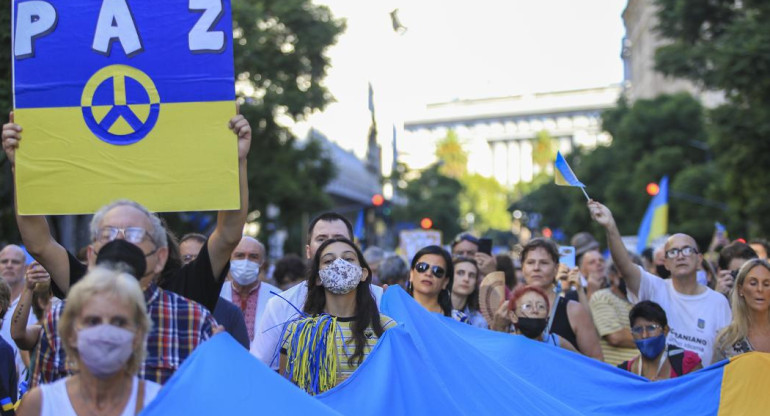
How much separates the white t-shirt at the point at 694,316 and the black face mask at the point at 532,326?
0.90 metres

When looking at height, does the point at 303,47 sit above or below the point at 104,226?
above

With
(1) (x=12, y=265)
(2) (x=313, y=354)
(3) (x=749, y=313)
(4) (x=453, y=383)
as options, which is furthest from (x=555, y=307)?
(1) (x=12, y=265)

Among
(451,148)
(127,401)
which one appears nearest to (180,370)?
(127,401)

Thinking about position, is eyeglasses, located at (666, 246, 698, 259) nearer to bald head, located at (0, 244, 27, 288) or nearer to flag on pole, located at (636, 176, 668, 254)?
bald head, located at (0, 244, 27, 288)

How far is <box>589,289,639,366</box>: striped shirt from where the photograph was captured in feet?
24.6

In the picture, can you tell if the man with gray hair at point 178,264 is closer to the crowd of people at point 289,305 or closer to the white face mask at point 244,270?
the crowd of people at point 289,305

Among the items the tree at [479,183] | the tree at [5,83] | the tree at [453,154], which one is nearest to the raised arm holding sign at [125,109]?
the tree at [5,83]

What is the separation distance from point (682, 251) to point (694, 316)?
1.33 ft

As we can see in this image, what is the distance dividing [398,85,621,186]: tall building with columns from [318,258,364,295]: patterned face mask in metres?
140

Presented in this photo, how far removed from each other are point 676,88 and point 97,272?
70982 millimetres

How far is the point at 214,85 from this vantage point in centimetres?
465

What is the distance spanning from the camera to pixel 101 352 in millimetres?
3148

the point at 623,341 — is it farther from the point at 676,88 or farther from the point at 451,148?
the point at 451,148

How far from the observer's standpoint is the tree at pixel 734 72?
22.7 m
